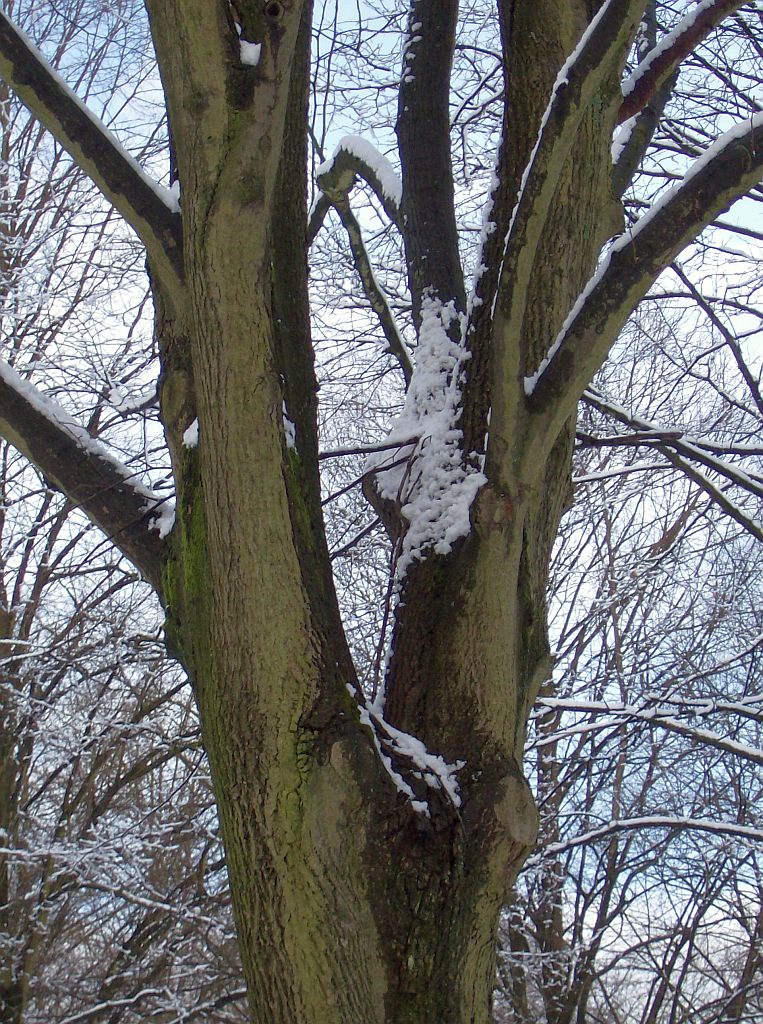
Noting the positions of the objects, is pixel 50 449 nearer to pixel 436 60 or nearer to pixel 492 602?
pixel 492 602

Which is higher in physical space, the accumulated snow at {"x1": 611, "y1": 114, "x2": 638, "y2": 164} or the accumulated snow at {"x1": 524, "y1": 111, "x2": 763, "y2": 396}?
the accumulated snow at {"x1": 611, "y1": 114, "x2": 638, "y2": 164}

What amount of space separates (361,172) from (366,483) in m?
1.47

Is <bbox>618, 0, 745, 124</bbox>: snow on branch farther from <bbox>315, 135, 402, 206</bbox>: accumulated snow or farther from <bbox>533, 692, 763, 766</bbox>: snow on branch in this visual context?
<bbox>533, 692, 763, 766</bbox>: snow on branch

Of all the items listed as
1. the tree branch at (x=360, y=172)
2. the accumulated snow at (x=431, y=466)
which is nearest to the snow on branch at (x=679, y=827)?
the accumulated snow at (x=431, y=466)

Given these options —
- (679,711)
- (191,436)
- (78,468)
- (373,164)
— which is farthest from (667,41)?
(679,711)

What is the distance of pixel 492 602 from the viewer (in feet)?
6.34

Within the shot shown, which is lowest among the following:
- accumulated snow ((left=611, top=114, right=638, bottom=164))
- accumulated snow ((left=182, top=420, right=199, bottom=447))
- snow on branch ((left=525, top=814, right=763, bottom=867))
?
snow on branch ((left=525, top=814, right=763, bottom=867))

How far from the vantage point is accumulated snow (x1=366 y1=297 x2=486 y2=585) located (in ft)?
6.72

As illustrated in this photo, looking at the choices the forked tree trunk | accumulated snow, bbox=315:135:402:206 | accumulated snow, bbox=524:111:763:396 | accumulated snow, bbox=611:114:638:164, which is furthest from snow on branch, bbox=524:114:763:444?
accumulated snow, bbox=315:135:402:206

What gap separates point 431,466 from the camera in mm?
2148

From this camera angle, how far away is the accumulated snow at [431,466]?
2049mm

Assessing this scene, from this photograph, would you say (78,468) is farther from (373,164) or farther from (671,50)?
(671,50)

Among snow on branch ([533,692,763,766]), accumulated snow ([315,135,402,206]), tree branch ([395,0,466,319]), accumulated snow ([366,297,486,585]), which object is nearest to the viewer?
accumulated snow ([366,297,486,585])

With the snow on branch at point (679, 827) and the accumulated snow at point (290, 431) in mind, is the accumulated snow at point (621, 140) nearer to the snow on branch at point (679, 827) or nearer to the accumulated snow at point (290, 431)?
the accumulated snow at point (290, 431)
